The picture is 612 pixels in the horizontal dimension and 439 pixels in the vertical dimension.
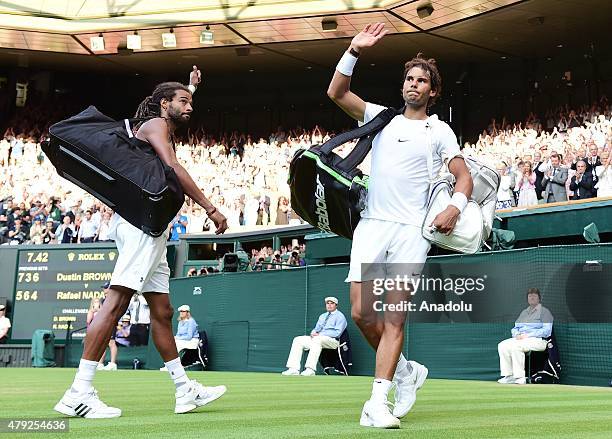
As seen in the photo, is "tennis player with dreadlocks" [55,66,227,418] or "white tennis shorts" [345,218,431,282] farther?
"tennis player with dreadlocks" [55,66,227,418]

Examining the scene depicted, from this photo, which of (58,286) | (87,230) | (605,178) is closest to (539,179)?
(605,178)

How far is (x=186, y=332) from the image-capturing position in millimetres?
17766

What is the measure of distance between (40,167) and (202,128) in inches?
277

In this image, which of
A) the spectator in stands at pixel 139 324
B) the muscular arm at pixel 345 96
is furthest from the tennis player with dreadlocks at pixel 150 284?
the spectator in stands at pixel 139 324

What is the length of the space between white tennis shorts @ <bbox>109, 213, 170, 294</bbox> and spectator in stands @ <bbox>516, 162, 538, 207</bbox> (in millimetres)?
12322

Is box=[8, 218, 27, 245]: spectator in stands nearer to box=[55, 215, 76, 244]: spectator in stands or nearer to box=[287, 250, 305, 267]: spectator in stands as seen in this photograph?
box=[55, 215, 76, 244]: spectator in stands

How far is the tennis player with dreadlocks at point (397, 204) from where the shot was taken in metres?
4.93

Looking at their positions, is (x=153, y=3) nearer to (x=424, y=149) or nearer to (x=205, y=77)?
(x=205, y=77)

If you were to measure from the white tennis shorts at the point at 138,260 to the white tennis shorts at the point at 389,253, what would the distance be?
3.98 ft

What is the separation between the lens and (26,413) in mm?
5625

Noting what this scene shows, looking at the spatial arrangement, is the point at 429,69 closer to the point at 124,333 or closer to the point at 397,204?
the point at 397,204

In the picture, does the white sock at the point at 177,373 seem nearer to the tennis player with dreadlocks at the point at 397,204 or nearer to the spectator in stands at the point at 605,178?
the tennis player with dreadlocks at the point at 397,204

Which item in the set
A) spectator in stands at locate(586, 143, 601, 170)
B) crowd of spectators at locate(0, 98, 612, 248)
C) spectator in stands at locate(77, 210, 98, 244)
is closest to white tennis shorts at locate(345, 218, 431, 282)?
crowd of spectators at locate(0, 98, 612, 248)

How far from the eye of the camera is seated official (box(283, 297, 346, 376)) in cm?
1496
